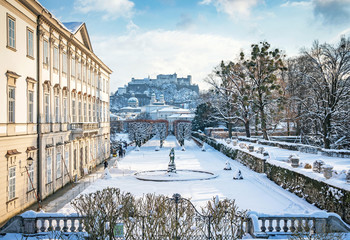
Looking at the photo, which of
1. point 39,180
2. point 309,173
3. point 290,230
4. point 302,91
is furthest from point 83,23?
point 302,91

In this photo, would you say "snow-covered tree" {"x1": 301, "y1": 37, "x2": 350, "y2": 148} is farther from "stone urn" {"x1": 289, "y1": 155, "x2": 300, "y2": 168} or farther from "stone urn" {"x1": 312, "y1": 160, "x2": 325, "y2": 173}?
"stone urn" {"x1": 312, "y1": 160, "x2": 325, "y2": 173}

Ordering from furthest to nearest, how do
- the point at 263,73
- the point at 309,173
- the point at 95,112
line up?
the point at 263,73 → the point at 95,112 → the point at 309,173

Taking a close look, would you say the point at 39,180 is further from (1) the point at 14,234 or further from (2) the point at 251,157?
(2) the point at 251,157

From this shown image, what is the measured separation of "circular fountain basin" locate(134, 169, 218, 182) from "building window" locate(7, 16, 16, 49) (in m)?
12.5

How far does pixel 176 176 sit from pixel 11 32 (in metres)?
14.5

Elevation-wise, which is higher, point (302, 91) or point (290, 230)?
point (302, 91)

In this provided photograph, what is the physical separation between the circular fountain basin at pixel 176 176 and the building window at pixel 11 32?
12.5m

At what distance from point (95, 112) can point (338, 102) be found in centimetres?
2244

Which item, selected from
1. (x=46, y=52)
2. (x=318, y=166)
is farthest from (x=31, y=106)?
(x=318, y=166)

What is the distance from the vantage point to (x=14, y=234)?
10320mm

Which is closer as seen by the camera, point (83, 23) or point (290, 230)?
point (290, 230)

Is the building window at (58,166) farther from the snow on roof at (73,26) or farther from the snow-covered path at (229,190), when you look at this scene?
the snow on roof at (73,26)

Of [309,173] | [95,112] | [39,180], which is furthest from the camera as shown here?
[95,112]

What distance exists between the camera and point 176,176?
2508cm
